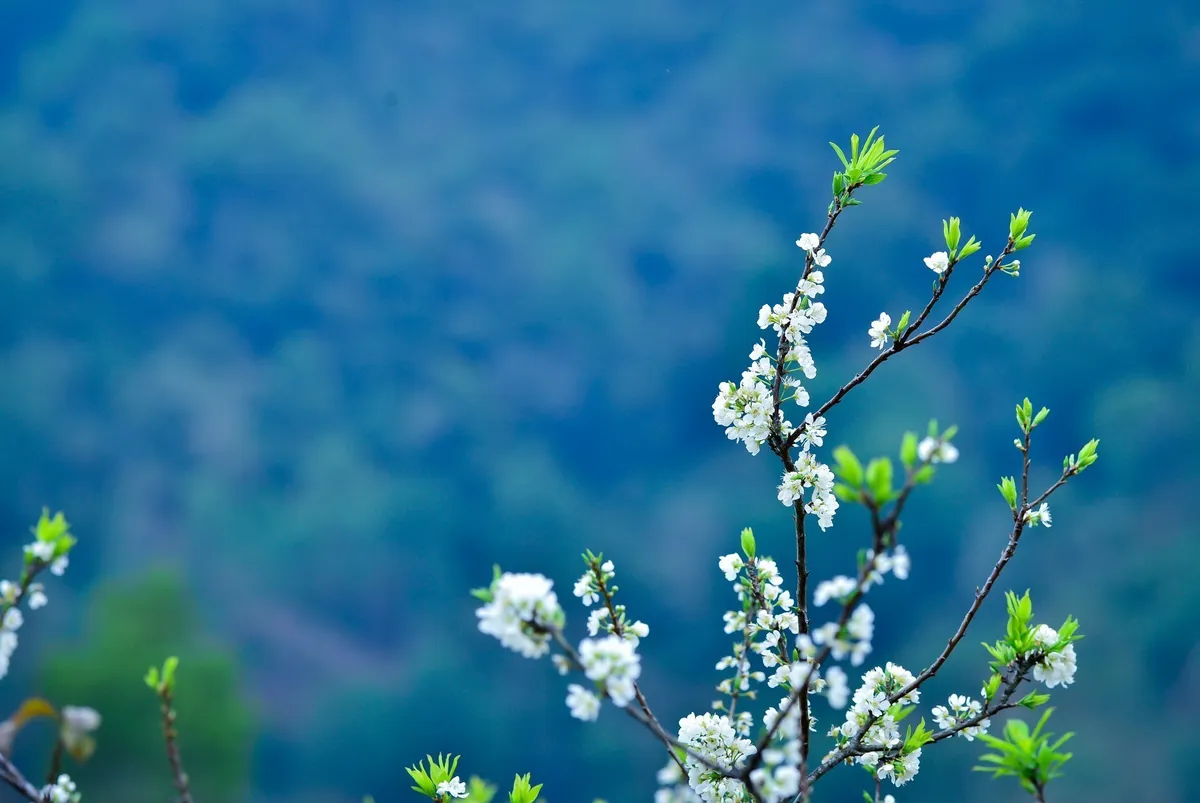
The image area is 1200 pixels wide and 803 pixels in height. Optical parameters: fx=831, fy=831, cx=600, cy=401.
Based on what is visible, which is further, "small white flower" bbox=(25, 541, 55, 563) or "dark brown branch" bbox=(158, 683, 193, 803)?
"small white flower" bbox=(25, 541, 55, 563)

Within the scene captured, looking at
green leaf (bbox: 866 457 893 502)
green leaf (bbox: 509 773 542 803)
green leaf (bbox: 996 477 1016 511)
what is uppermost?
green leaf (bbox: 996 477 1016 511)

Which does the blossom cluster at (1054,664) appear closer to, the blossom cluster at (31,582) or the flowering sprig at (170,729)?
the flowering sprig at (170,729)

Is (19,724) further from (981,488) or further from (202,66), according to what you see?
(202,66)

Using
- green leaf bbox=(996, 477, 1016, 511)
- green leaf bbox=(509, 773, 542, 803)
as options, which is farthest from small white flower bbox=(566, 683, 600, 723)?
green leaf bbox=(996, 477, 1016, 511)

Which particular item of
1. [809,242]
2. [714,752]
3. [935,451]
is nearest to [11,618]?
[714,752]

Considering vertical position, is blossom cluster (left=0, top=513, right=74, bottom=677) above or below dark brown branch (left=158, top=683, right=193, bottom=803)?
above

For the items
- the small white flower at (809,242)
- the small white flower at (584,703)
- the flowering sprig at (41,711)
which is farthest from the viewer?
the small white flower at (809,242)

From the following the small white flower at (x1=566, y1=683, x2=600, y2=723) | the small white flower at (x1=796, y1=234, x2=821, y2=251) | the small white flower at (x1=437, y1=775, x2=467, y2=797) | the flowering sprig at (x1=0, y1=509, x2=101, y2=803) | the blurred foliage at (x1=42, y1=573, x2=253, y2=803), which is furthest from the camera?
the blurred foliage at (x1=42, y1=573, x2=253, y2=803)

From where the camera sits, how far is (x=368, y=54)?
5883 millimetres

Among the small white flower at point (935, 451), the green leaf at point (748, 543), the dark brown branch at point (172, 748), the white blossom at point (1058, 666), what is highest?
the green leaf at point (748, 543)

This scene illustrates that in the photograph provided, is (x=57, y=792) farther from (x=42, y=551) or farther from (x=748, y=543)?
(x=748, y=543)

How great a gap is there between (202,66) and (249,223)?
3.87 feet

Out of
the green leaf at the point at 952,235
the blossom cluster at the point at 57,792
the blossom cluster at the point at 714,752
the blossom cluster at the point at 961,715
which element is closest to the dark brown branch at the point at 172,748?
the blossom cluster at the point at 57,792

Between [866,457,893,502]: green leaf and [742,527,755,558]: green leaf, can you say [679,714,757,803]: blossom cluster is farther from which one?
[866,457,893,502]: green leaf
